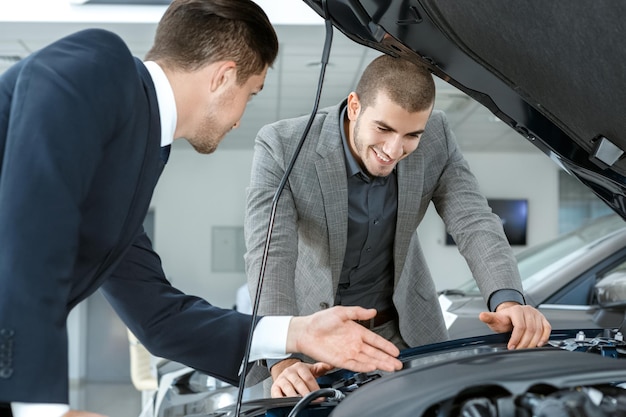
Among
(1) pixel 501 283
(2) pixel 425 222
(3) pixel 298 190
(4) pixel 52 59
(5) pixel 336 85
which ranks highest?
(5) pixel 336 85

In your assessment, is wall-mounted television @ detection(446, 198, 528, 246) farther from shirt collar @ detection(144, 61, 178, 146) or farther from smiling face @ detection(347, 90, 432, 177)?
shirt collar @ detection(144, 61, 178, 146)

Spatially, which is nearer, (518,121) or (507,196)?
(518,121)

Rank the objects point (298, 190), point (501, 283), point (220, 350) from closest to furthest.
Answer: point (220, 350) < point (501, 283) < point (298, 190)

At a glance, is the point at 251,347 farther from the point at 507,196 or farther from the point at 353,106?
the point at 507,196

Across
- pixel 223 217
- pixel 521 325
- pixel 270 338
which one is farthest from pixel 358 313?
pixel 223 217

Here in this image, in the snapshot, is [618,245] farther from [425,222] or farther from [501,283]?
[425,222]

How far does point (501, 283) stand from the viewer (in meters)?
1.86

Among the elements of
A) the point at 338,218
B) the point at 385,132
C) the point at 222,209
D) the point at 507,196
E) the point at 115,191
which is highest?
the point at 385,132

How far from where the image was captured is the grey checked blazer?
189 centimetres

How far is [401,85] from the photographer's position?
183 cm

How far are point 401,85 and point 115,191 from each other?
95 centimetres

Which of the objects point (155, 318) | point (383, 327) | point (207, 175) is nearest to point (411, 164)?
point (383, 327)

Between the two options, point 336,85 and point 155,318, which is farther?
point 336,85

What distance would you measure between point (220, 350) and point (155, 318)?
0.42ft
